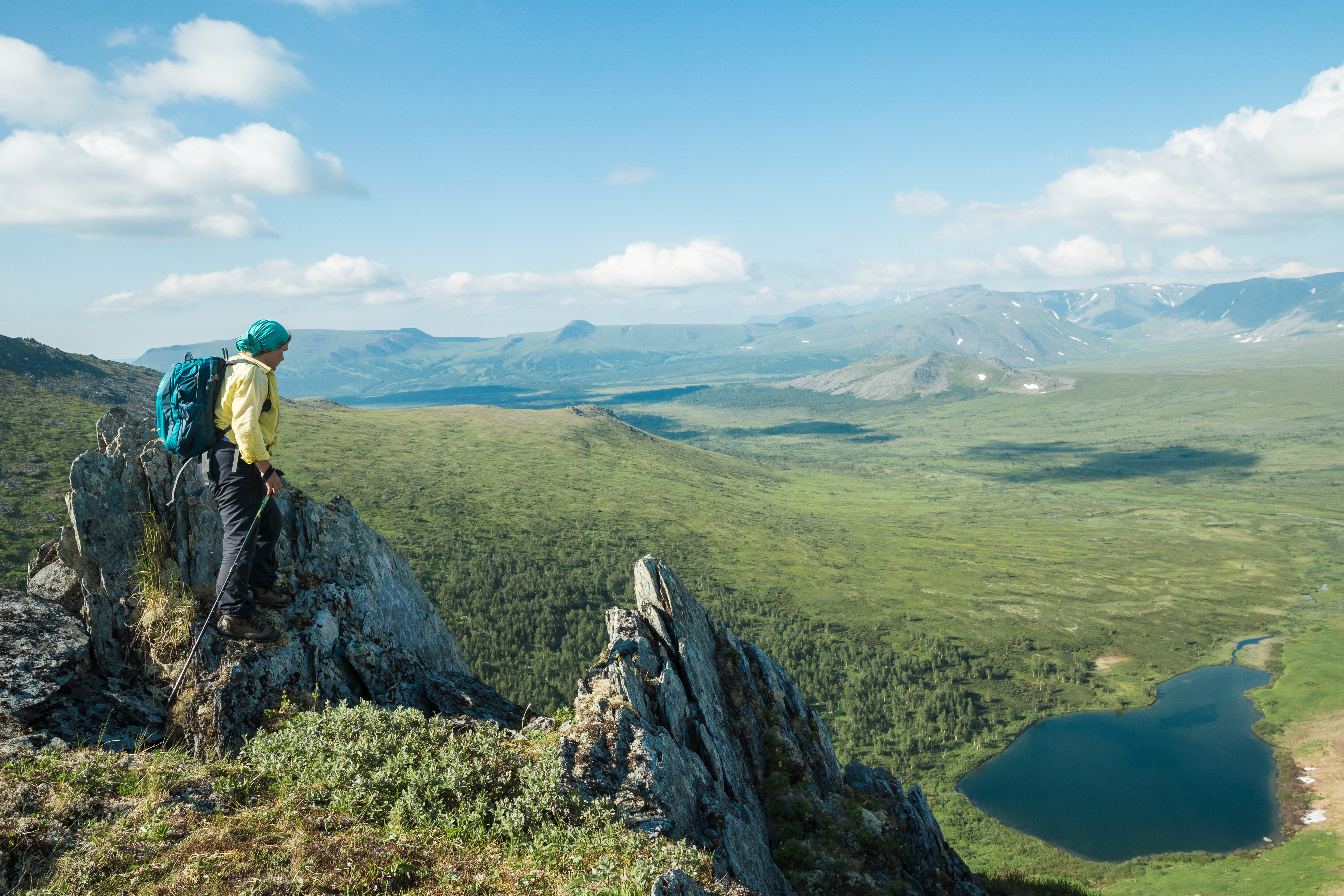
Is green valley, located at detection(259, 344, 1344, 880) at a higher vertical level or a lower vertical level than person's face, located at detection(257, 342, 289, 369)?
lower

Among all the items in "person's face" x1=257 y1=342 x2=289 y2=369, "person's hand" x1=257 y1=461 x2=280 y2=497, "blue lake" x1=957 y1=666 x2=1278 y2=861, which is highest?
"person's face" x1=257 y1=342 x2=289 y2=369

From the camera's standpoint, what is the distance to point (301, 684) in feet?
48.5

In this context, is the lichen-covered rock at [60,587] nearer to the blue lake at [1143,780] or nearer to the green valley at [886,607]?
the green valley at [886,607]

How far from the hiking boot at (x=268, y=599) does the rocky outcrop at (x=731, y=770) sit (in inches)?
302

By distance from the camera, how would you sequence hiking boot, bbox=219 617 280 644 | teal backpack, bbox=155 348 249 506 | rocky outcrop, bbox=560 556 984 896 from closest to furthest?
teal backpack, bbox=155 348 249 506 → hiking boot, bbox=219 617 280 644 → rocky outcrop, bbox=560 556 984 896

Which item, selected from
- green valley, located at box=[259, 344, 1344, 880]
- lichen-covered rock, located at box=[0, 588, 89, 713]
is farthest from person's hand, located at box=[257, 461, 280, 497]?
green valley, located at box=[259, 344, 1344, 880]

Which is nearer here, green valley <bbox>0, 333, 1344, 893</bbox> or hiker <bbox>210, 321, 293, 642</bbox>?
hiker <bbox>210, 321, 293, 642</bbox>

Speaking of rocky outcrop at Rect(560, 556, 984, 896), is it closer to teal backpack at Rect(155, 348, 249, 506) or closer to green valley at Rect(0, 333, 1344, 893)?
teal backpack at Rect(155, 348, 249, 506)

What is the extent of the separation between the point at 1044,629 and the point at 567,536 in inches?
4710

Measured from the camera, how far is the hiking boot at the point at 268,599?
49.8ft

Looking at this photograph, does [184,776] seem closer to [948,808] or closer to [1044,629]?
[948,808]

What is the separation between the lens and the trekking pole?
1287 centimetres

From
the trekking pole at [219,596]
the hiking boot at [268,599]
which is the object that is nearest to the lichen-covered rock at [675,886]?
the trekking pole at [219,596]

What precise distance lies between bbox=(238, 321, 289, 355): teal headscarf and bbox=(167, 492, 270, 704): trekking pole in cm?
300
